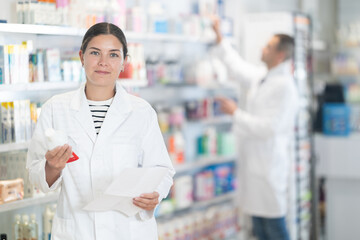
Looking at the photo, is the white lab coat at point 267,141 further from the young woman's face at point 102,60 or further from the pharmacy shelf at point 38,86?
the young woman's face at point 102,60

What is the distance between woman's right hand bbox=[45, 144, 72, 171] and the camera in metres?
2.30

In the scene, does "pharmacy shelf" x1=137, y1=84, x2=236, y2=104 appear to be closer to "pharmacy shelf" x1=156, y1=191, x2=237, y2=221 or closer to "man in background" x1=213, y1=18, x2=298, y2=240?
"man in background" x1=213, y1=18, x2=298, y2=240

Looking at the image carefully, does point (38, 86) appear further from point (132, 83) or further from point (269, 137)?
point (269, 137)

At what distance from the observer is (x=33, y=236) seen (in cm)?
336

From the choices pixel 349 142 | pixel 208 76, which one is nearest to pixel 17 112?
pixel 208 76

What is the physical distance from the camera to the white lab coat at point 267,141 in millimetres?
4898

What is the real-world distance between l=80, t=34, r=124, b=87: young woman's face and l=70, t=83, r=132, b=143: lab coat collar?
92 mm

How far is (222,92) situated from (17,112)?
2.94 m

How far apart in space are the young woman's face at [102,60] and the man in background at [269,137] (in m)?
2.48

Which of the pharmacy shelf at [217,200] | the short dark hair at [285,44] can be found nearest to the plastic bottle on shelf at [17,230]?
the pharmacy shelf at [217,200]

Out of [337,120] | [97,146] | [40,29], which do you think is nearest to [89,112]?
[97,146]

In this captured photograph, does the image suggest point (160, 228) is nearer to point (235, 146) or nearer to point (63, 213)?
point (235, 146)

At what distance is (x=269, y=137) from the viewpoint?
4.94 metres

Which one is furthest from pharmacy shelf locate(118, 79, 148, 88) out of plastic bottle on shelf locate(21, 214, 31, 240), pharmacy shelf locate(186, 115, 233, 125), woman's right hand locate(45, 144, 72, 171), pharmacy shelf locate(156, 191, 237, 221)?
woman's right hand locate(45, 144, 72, 171)
